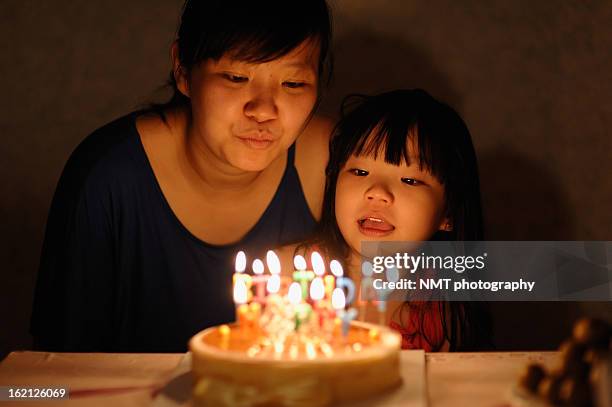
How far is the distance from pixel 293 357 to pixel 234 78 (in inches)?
33.3

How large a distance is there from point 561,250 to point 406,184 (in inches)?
25.0

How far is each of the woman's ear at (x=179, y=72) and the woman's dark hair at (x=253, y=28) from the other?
0.21ft

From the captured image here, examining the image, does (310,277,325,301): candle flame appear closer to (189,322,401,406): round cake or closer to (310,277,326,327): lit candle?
(310,277,326,327): lit candle

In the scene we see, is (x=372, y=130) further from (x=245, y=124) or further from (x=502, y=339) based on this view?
(x=502, y=339)

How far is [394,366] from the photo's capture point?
4.99ft

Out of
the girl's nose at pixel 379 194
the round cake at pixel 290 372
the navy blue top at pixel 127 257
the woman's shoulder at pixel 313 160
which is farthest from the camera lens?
Answer: the woman's shoulder at pixel 313 160

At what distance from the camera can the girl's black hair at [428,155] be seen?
2.02 meters

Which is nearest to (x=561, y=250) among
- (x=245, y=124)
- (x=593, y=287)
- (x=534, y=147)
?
(x=593, y=287)

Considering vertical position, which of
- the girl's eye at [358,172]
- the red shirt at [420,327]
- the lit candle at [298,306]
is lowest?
the red shirt at [420,327]

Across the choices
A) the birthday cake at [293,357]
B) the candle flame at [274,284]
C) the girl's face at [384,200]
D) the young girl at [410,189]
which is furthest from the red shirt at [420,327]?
the candle flame at [274,284]

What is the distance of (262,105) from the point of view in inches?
80.2

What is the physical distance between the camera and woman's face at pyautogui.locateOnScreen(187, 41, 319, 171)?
2039mm

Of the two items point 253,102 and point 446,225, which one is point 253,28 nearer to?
point 253,102

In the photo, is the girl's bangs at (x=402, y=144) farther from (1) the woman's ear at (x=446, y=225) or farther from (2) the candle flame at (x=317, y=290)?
(2) the candle flame at (x=317, y=290)
